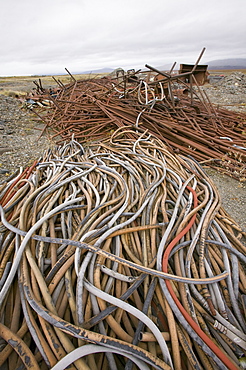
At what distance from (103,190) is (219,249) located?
1.12 meters

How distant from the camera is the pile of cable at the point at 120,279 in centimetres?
87

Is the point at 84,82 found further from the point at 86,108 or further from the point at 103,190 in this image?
the point at 103,190

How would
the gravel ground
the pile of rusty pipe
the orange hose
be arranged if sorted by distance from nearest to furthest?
the orange hose
the gravel ground
the pile of rusty pipe

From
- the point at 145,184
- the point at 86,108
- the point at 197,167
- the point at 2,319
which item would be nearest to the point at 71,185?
the point at 145,184

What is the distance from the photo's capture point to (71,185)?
1.90m

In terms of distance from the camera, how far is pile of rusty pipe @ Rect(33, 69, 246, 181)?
2.72 m

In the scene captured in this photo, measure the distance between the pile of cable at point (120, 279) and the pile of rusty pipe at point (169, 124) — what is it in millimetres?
1099

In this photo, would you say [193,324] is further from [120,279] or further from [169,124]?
[169,124]

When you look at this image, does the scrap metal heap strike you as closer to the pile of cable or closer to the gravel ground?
the gravel ground

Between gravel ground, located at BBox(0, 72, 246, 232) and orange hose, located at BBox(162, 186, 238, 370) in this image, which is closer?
orange hose, located at BBox(162, 186, 238, 370)

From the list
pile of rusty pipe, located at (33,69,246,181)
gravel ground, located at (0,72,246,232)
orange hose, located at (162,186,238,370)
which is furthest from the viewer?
pile of rusty pipe, located at (33,69,246,181)

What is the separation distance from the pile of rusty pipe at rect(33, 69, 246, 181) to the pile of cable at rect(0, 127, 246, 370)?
1099mm

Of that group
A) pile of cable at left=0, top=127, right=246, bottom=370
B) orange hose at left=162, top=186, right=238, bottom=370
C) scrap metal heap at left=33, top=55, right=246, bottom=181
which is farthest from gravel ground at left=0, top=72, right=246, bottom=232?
orange hose at left=162, top=186, right=238, bottom=370

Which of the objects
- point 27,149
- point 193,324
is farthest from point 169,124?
point 193,324
